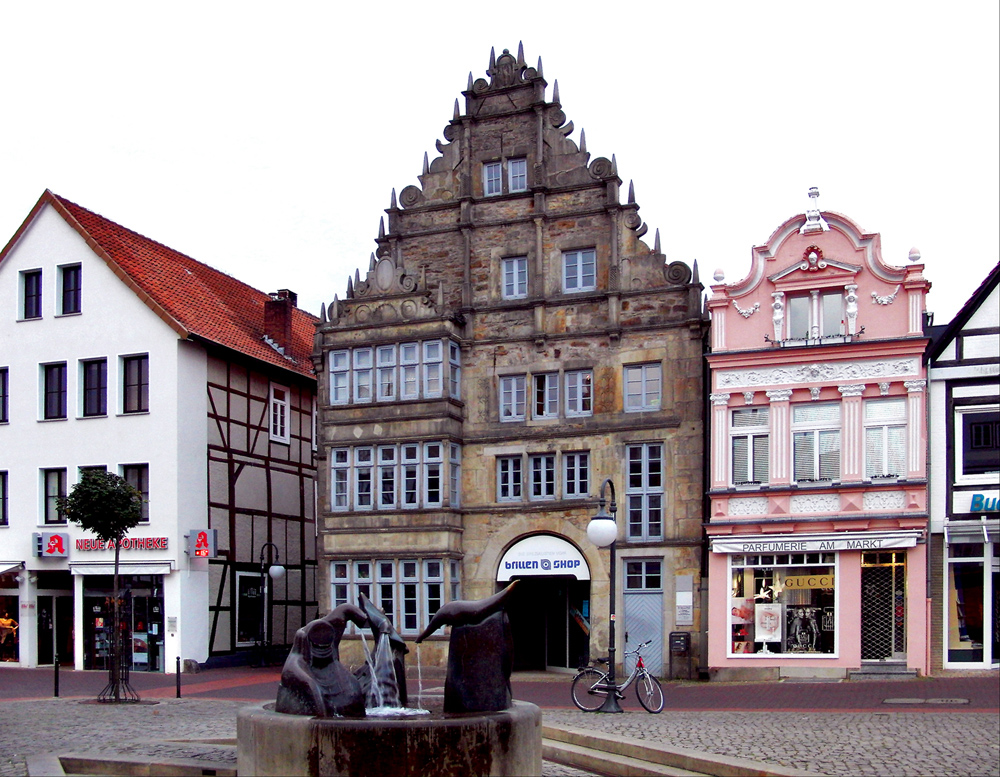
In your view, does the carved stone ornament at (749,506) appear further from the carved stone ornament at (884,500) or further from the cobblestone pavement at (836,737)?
the cobblestone pavement at (836,737)

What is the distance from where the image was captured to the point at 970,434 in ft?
88.5

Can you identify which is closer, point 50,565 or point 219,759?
point 219,759

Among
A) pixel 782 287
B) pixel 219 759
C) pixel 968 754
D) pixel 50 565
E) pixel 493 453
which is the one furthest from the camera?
pixel 50 565

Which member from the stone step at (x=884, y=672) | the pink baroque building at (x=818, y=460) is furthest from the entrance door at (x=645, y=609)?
the stone step at (x=884, y=672)

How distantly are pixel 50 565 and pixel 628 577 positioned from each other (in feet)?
52.5

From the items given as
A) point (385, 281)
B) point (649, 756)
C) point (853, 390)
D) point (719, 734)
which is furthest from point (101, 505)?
point (853, 390)

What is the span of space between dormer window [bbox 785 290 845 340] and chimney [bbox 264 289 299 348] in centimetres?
1664

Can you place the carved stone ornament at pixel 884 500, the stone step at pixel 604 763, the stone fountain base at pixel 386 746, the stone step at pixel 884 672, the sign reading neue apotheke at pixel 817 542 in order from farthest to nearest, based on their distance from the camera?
1. the carved stone ornament at pixel 884 500
2. the sign reading neue apotheke at pixel 817 542
3. the stone step at pixel 884 672
4. the stone step at pixel 604 763
5. the stone fountain base at pixel 386 746

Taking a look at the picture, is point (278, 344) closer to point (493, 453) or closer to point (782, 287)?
point (493, 453)

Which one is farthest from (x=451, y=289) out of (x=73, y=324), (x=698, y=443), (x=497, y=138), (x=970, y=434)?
(x=970, y=434)

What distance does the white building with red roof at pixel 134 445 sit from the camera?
3309cm

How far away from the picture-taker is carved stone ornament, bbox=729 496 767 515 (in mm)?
28391

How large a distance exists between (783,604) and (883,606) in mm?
2187

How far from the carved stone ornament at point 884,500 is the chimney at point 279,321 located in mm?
18804
